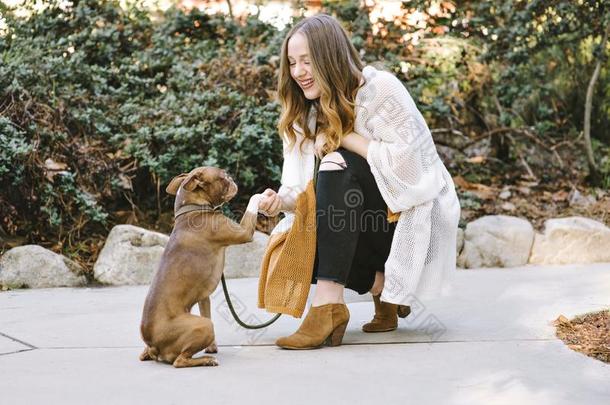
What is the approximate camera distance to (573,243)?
21.0 ft

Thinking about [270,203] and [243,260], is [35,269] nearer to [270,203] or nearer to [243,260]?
[243,260]

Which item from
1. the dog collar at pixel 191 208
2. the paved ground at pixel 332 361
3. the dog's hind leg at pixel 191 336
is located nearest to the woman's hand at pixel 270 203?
the dog collar at pixel 191 208

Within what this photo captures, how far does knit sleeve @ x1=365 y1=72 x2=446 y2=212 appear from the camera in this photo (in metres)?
3.58

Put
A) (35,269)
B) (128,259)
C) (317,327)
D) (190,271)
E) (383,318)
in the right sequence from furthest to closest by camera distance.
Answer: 1. (128,259)
2. (35,269)
3. (383,318)
4. (317,327)
5. (190,271)

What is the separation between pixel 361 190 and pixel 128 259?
8.51 ft

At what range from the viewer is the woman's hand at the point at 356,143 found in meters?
3.66

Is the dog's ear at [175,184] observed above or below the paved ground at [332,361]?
above

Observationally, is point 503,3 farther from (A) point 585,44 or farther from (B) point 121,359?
(B) point 121,359

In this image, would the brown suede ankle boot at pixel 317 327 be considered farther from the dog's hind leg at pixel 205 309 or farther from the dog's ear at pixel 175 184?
the dog's ear at pixel 175 184

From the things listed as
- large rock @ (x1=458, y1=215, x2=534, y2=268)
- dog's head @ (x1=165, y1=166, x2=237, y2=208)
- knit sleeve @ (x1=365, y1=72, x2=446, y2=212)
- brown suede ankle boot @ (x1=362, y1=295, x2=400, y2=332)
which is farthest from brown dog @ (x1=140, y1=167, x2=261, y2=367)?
large rock @ (x1=458, y1=215, x2=534, y2=268)

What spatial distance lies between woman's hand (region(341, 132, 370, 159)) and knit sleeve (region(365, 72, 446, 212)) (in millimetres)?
31

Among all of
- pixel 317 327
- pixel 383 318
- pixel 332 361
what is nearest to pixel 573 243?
pixel 383 318

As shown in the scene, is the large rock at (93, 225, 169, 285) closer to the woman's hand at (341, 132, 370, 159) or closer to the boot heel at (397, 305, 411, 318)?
the boot heel at (397, 305, 411, 318)

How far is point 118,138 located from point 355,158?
323 cm
